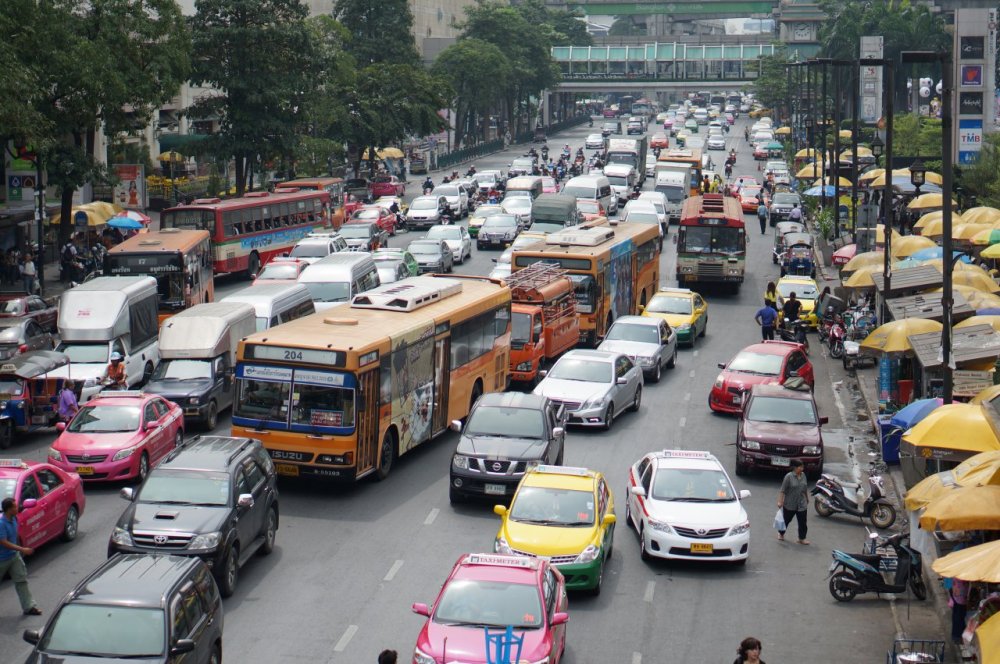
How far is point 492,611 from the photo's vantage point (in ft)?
49.3

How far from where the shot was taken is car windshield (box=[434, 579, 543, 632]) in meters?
14.9

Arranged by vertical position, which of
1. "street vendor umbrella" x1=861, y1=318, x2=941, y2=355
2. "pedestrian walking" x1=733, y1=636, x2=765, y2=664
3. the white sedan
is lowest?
"pedestrian walking" x1=733, y1=636, x2=765, y2=664

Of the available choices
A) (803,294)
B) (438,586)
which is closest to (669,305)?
(803,294)

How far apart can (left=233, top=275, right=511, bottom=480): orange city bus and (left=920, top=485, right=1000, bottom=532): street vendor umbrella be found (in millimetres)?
9761

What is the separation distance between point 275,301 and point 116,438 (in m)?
9.56

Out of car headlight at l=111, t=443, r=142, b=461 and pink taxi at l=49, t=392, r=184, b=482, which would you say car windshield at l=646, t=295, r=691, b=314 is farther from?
car headlight at l=111, t=443, r=142, b=461

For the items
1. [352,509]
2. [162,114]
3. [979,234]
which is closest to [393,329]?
[352,509]

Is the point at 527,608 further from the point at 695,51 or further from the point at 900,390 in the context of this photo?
the point at 695,51

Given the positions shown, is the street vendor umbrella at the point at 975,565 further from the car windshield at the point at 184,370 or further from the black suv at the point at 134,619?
the car windshield at the point at 184,370

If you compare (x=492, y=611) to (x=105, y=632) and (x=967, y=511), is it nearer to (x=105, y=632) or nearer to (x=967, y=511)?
(x=105, y=632)

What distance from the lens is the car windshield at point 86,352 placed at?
30.2 meters

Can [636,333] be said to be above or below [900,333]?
below

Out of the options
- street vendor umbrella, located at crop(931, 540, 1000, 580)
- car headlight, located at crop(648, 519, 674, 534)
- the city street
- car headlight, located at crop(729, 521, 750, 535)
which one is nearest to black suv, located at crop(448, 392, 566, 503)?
the city street

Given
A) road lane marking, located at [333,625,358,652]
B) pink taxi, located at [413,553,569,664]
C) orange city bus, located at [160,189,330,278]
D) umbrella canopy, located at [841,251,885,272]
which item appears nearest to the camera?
pink taxi, located at [413,553,569,664]
